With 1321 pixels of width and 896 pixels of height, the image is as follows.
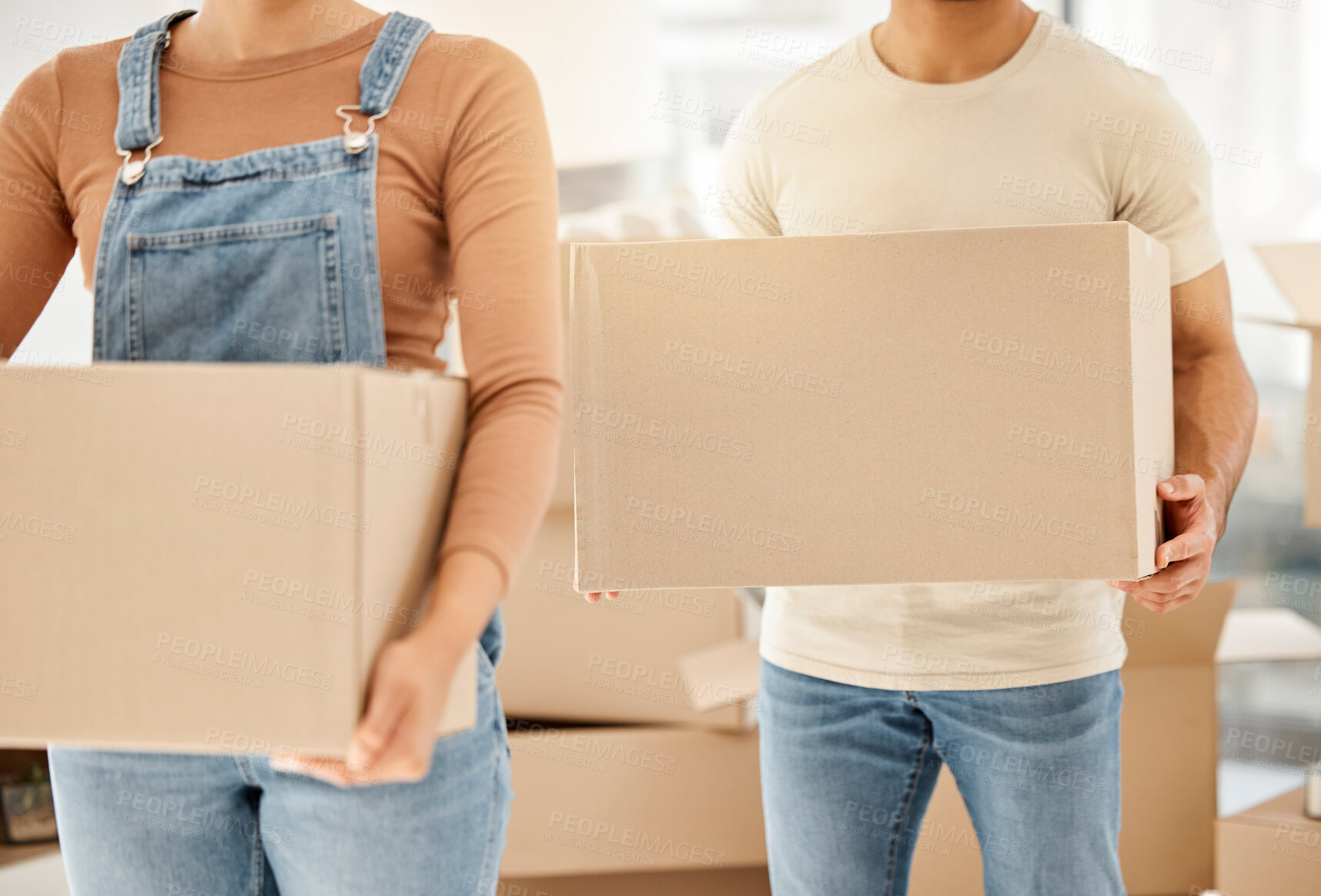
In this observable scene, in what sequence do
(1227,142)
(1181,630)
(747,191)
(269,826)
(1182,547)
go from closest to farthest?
(269,826)
(1182,547)
(747,191)
(1181,630)
(1227,142)

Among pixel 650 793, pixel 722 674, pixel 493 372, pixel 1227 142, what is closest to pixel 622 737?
pixel 650 793

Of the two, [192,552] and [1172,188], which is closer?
[192,552]

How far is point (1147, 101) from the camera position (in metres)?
0.88

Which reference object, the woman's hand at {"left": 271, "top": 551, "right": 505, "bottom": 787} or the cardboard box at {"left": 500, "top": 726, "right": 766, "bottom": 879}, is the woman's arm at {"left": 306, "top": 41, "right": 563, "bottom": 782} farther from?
the cardboard box at {"left": 500, "top": 726, "right": 766, "bottom": 879}

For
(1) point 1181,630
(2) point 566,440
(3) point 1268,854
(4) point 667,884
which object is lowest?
(4) point 667,884

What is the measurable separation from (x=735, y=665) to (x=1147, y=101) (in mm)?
844

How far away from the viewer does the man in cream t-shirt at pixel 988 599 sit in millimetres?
857

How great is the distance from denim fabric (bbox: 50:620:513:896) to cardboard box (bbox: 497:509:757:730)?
2.78 feet

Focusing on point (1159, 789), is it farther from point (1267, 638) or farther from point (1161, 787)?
point (1267, 638)

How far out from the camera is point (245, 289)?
2.14 ft

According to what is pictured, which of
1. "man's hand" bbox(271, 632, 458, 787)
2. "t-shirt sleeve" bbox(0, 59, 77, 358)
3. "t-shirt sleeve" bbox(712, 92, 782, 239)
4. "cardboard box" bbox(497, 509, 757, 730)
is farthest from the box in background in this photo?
"t-shirt sleeve" bbox(0, 59, 77, 358)

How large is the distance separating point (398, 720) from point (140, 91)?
1.47ft

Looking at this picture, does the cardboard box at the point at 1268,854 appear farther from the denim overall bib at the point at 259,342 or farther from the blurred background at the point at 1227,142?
the denim overall bib at the point at 259,342

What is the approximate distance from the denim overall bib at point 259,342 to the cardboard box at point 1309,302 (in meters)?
1.12
